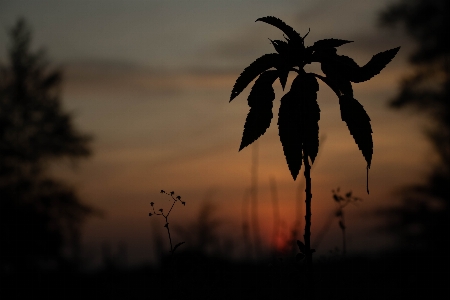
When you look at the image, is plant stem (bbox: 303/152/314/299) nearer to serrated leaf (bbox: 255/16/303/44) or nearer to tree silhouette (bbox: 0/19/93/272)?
serrated leaf (bbox: 255/16/303/44)

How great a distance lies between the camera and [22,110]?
24.8 m

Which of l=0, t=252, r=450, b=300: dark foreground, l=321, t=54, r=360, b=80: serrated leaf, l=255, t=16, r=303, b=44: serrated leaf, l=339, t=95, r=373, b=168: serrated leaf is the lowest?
l=0, t=252, r=450, b=300: dark foreground

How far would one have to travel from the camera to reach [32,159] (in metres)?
24.4

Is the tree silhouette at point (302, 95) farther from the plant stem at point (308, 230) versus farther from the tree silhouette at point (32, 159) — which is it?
the tree silhouette at point (32, 159)

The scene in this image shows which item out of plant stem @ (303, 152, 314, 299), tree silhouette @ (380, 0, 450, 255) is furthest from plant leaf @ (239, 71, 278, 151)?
tree silhouette @ (380, 0, 450, 255)

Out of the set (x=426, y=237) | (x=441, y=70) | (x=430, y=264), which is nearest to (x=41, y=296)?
(x=430, y=264)

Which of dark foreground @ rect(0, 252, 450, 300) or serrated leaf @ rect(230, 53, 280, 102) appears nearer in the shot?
serrated leaf @ rect(230, 53, 280, 102)

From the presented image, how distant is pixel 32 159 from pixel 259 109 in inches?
815

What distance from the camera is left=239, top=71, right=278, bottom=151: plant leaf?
215 inches

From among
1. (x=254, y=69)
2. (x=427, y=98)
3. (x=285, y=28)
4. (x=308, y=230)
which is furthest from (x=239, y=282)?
(x=427, y=98)

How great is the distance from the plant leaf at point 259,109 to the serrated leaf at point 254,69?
0.09m

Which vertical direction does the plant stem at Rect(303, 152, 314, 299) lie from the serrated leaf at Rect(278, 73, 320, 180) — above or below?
below

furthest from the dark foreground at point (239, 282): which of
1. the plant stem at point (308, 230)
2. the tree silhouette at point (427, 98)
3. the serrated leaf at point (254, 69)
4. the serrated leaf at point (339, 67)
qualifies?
the tree silhouette at point (427, 98)

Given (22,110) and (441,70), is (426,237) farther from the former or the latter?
(22,110)
